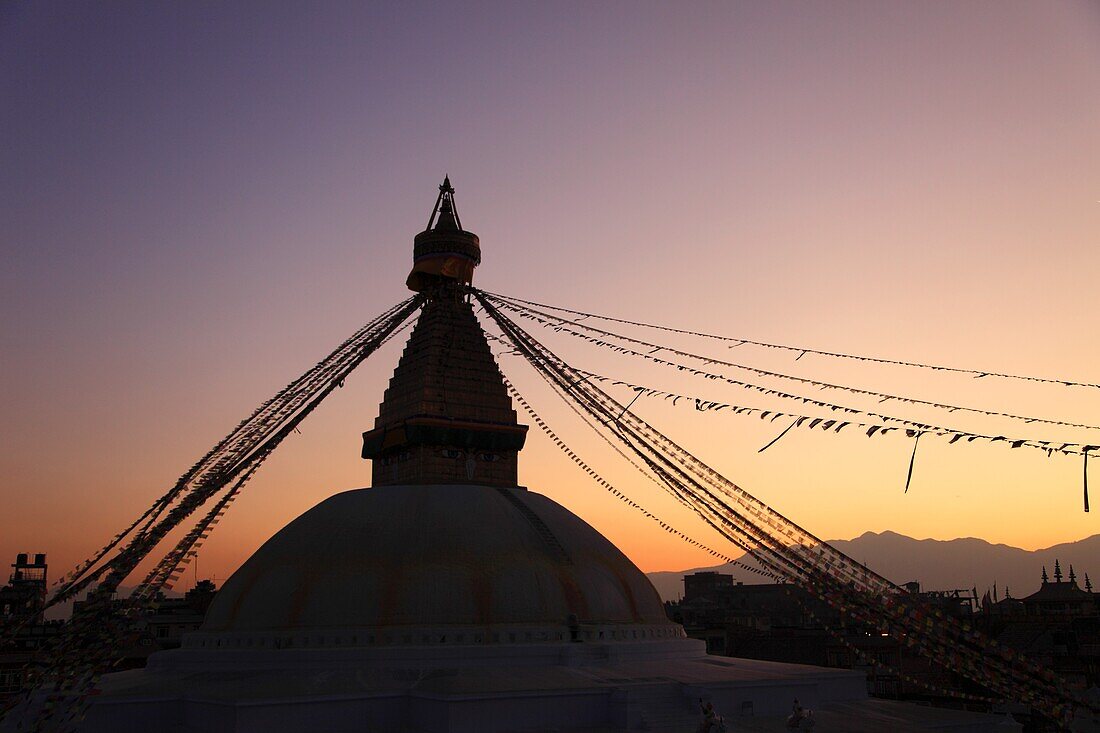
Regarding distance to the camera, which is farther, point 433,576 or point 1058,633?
point 1058,633

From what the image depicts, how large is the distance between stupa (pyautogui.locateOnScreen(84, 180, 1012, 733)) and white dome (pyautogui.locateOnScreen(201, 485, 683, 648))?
38 millimetres

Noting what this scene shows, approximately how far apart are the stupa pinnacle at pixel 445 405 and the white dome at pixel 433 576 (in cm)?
119

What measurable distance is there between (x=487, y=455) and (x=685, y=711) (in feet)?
26.2

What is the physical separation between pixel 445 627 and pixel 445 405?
591 cm

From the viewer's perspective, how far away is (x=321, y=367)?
64.5 ft

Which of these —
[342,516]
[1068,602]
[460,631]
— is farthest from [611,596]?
[1068,602]

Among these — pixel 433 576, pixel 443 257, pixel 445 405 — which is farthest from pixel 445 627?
pixel 443 257

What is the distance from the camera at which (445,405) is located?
2145 cm

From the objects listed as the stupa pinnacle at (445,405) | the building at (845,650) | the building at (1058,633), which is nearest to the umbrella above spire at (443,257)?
the stupa pinnacle at (445,405)

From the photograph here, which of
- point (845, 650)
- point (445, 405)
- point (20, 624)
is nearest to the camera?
point (20, 624)

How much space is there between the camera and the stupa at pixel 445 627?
14891 mm

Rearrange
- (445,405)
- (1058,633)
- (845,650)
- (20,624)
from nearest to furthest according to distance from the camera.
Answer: (20,624), (445,405), (1058,633), (845,650)

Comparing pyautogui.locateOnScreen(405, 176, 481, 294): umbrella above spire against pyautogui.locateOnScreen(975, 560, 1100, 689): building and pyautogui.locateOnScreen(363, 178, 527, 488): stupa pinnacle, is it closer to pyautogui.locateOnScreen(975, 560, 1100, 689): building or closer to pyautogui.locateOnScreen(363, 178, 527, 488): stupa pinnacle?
pyautogui.locateOnScreen(363, 178, 527, 488): stupa pinnacle

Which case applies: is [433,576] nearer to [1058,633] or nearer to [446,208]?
[446,208]
